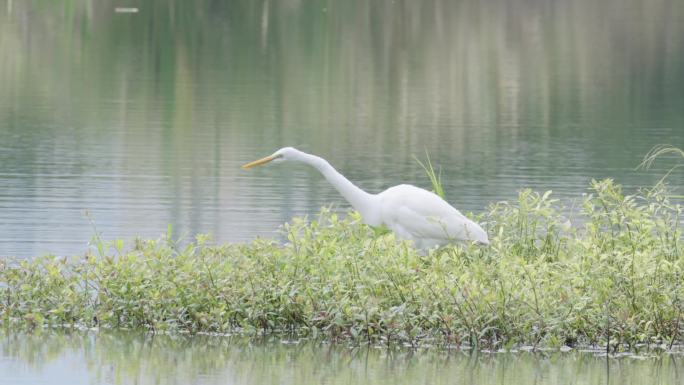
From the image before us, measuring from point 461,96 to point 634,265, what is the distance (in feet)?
79.1

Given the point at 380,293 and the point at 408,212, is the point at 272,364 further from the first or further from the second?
the point at 408,212

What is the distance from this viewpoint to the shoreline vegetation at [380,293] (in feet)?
34.2

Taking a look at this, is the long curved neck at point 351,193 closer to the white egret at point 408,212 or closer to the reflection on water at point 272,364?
the white egret at point 408,212

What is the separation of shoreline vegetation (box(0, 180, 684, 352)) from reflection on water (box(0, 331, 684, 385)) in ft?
0.67

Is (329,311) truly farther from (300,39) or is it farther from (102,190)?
(300,39)

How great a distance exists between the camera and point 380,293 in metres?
10.6

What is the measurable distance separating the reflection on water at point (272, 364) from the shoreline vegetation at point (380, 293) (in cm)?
21

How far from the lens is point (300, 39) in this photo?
49938 mm

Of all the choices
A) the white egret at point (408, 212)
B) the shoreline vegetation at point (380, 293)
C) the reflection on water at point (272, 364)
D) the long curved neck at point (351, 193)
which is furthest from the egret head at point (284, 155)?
the reflection on water at point (272, 364)

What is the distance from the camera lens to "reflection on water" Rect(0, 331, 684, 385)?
965cm

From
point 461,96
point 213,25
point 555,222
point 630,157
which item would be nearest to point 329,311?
point 555,222

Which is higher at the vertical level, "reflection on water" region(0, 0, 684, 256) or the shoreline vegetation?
"reflection on water" region(0, 0, 684, 256)

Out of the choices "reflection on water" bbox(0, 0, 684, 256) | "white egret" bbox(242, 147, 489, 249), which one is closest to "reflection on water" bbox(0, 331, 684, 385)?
"white egret" bbox(242, 147, 489, 249)

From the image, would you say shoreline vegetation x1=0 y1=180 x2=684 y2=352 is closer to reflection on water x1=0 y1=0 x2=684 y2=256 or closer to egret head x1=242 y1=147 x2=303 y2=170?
egret head x1=242 y1=147 x2=303 y2=170
